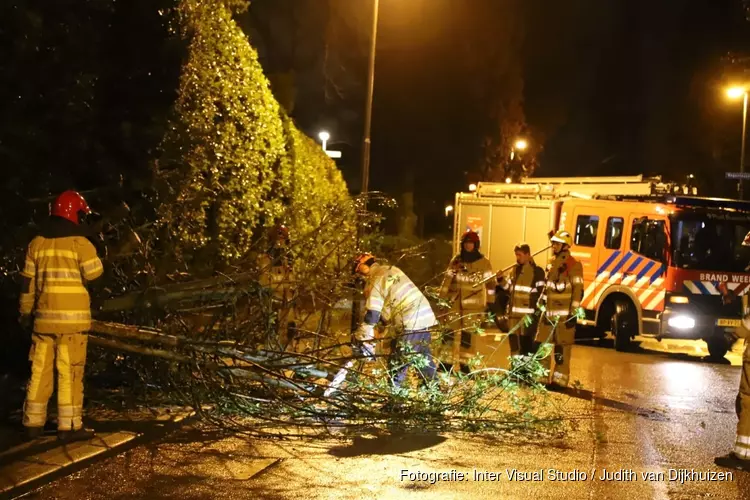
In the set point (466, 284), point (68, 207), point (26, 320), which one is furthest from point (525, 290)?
point (26, 320)

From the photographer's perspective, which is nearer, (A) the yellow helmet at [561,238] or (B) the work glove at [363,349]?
(B) the work glove at [363,349]

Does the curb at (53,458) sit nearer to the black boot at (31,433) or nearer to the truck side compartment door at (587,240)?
the black boot at (31,433)

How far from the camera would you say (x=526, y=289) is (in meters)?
9.41

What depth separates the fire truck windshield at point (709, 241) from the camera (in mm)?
12391

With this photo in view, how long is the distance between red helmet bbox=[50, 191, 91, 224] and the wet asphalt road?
5.57 feet

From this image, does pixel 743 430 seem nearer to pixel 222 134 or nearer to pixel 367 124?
pixel 222 134

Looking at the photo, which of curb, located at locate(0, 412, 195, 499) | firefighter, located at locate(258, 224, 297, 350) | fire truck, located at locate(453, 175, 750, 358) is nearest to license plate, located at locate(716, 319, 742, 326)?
fire truck, located at locate(453, 175, 750, 358)

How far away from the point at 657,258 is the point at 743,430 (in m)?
6.54

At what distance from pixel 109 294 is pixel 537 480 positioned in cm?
387

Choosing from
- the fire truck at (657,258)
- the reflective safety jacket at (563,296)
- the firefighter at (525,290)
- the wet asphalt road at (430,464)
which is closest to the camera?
the wet asphalt road at (430,464)

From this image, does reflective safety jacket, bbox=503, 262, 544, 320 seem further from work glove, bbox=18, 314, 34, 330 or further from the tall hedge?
work glove, bbox=18, 314, 34, 330

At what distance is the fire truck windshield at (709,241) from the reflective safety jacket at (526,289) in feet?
12.4

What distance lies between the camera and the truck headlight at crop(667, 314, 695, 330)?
1207 centimetres

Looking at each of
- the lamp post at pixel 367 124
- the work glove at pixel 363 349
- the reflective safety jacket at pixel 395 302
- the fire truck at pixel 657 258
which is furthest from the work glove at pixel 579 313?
the lamp post at pixel 367 124
